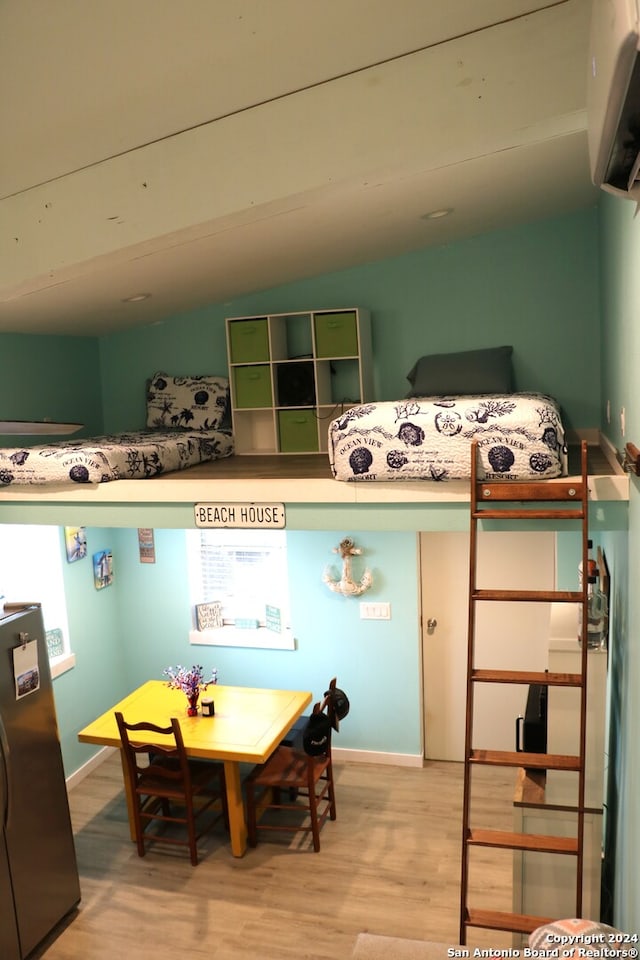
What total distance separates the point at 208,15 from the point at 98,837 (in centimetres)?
443

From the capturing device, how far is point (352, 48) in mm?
2561

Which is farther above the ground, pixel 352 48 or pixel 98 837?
pixel 352 48

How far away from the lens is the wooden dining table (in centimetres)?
429

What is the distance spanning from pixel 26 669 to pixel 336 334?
8.58 ft

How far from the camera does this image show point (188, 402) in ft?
17.5

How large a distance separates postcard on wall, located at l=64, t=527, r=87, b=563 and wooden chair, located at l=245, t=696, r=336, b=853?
1.94m

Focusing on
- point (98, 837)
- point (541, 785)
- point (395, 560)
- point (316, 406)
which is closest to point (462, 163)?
point (316, 406)

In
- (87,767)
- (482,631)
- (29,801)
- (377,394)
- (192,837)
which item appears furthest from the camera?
(87,767)

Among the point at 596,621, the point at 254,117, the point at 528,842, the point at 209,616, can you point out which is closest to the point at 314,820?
the point at 209,616

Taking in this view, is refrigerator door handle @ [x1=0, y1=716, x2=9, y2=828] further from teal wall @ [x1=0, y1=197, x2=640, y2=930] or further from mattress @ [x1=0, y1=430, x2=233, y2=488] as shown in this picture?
mattress @ [x1=0, y1=430, x2=233, y2=488]

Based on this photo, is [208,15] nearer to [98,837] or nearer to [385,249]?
[385,249]

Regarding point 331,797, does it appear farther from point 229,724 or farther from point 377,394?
point 377,394

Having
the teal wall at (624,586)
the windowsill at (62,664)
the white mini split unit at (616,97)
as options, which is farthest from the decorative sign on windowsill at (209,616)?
the white mini split unit at (616,97)

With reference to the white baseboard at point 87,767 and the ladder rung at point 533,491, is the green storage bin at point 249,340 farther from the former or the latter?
the white baseboard at point 87,767
